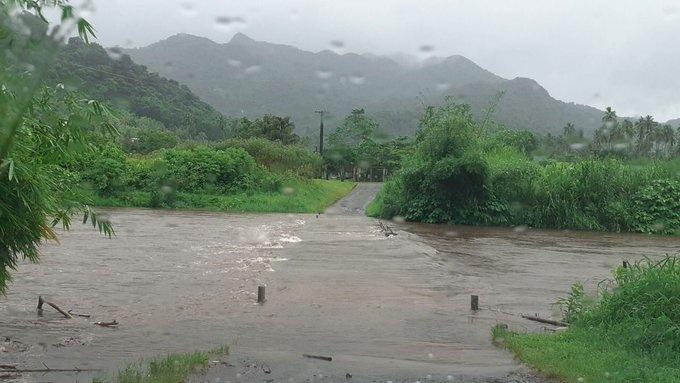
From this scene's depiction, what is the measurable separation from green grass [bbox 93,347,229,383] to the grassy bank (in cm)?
378

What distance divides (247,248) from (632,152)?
2437 centimetres

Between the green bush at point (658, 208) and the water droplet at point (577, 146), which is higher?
the water droplet at point (577, 146)

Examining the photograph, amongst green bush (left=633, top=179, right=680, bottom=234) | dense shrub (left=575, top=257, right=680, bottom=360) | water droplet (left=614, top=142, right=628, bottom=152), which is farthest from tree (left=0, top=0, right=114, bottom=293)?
water droplet (left=614, top=142, right=628, bottom=152)

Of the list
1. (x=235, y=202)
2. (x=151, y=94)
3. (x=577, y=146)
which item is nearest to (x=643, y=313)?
(x=577, y=146)

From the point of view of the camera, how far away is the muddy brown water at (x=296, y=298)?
796cm

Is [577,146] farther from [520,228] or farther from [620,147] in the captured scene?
[620,147]

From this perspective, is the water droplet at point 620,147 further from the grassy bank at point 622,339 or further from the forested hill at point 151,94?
the grassy bank at point 622,339

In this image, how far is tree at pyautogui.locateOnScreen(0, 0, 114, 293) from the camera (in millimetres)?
4023

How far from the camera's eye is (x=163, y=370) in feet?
22.1

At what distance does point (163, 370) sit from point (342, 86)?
2606cm

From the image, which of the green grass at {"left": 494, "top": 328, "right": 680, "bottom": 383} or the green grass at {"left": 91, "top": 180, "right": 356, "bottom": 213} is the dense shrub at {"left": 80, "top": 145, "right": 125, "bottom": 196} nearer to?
the green grass at {"left": 91, "top": 180, "right": 356, "bottom": 213}

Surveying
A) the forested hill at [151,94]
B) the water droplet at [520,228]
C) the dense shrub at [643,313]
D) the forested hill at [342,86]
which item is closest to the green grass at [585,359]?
the dense shrub at [643,313]

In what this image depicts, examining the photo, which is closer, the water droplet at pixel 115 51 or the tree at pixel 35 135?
the tree at pixel 35 135

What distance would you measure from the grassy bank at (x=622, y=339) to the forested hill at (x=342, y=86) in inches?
804
